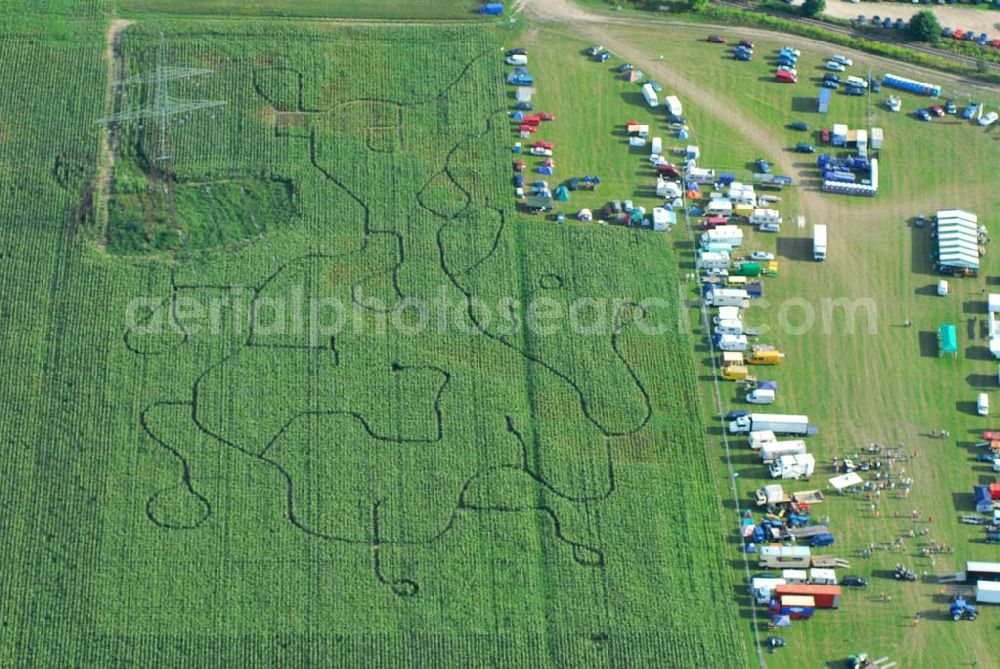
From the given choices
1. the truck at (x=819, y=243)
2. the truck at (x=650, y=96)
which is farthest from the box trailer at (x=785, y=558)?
the truck at (x=650, y=96)

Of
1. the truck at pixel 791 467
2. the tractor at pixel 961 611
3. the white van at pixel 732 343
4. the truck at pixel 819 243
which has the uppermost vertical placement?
the truck at pixel 819 243

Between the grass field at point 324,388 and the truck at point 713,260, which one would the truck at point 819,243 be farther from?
the grass field at point 324,388

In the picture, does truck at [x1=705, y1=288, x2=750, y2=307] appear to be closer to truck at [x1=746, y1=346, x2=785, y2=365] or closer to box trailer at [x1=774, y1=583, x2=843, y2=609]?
truck at [x1=746, y1=346, x2=785, y2=365]

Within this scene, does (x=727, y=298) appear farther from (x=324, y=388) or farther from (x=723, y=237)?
(x=324, y=388)

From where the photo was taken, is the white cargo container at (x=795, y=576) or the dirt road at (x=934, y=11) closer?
the white cargo container at (x=795, y=576)

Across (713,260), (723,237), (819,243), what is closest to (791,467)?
(713,260)

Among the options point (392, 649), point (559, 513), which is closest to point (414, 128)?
point (559, 513)
